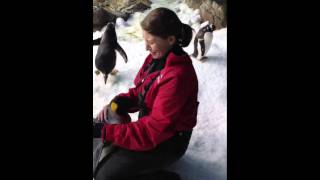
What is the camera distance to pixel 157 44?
7.82ft

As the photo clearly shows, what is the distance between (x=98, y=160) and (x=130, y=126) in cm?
25

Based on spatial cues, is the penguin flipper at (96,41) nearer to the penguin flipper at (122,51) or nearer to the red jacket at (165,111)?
the penguin flipper at (122,51)

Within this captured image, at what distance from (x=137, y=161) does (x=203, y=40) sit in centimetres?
68

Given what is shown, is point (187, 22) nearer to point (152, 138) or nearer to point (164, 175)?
point (152, 138)

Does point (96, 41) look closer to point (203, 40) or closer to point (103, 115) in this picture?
point (103, 115)

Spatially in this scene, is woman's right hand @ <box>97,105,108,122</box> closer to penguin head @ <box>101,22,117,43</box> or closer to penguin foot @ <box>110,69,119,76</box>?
penguin foot @ <box>110,69,119,76</box>

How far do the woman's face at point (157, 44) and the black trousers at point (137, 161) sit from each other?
0.40 m

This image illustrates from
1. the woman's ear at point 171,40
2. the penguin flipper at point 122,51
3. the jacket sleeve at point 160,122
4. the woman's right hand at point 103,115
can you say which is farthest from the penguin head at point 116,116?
the woman's ear at point 171,40

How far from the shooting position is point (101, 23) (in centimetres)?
254

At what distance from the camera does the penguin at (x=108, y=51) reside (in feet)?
8.29

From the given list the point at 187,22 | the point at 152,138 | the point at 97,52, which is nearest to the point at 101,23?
the point at 97,52

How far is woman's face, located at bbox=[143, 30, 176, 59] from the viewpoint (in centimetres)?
236

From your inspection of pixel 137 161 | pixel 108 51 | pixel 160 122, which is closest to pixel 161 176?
pixel 137 161

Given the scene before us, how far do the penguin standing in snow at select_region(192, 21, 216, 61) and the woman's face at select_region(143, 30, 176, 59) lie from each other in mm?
156
